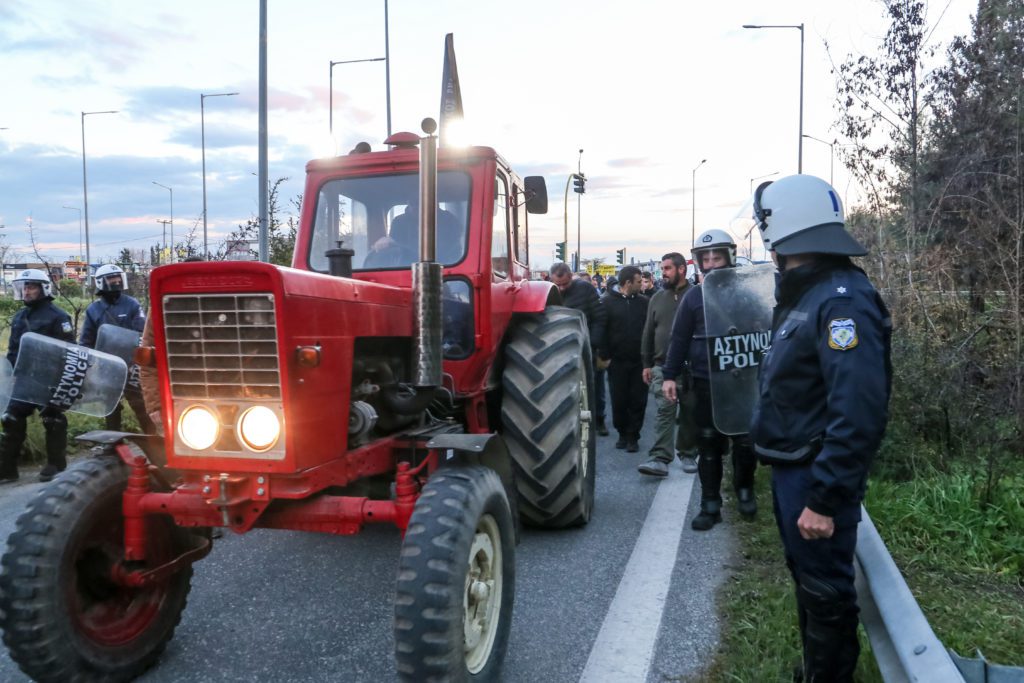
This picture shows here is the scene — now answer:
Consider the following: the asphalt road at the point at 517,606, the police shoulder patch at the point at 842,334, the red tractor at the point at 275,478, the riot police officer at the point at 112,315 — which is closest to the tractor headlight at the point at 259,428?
the red tractor at the point at 275,478

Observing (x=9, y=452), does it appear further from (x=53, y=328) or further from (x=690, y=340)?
(x=690, y=340)

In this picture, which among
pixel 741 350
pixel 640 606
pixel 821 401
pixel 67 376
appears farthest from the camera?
pixel 67 376

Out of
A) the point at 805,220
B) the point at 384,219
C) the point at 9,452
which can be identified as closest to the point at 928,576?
the point at 805,220

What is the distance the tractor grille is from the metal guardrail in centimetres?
222

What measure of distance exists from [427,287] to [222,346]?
885mm

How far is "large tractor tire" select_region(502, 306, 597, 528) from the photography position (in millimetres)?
4645

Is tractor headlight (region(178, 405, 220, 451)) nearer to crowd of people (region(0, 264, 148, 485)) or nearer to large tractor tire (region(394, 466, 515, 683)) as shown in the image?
large tractor tire (region(394, 466, 515, 683))

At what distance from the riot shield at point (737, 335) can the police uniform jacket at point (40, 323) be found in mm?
5627

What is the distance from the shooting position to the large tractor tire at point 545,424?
4.64 metres

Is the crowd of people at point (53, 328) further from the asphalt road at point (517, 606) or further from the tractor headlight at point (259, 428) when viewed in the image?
the tractor headlight at point (259, 428)

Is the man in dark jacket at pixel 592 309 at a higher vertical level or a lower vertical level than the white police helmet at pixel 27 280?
lower

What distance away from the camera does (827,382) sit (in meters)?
2.54

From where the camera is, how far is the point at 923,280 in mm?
7652

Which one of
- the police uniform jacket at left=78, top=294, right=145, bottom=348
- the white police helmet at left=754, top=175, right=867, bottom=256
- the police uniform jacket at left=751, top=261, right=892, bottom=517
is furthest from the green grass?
the police uniform jacket at left=78, top=294, right=145, bottom=348
